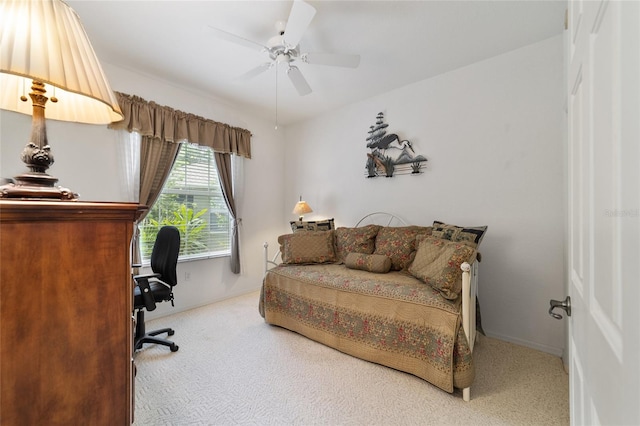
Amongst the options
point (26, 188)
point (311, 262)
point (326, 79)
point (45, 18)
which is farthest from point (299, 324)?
point (326, 79)

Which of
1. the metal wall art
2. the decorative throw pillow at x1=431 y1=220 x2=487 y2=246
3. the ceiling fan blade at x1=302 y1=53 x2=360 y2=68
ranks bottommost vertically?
the decorative throw pillow at x1=431 y1=220 x2=487 y2=246

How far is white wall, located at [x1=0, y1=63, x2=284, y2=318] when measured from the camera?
243 cm

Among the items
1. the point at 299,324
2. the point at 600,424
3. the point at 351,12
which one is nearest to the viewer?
the point at 600,424

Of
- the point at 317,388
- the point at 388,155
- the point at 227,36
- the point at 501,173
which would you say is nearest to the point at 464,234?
the point at 501,173

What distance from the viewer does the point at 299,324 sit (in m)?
2.60

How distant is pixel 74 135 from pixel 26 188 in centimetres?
254

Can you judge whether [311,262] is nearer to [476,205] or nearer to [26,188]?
[476,205]

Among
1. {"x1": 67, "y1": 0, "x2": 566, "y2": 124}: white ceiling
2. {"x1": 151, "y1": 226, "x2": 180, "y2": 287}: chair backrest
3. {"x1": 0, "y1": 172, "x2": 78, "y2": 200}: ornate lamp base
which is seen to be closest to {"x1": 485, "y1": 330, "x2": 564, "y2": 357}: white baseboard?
{"x1": 67, "y1": 0, "x2": 566, "y2": 124}: white ceiling

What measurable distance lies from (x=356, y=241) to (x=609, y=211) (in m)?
2.61

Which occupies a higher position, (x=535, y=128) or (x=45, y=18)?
(x=535, y=128)

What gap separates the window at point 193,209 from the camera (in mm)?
3146

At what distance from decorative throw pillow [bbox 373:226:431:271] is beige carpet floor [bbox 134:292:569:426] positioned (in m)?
1.00

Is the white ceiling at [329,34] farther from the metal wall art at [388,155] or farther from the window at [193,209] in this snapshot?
the window at [193,209]

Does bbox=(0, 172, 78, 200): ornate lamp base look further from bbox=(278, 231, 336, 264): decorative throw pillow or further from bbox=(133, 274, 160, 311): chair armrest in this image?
bbox=(278, 231, 336, 264): decorative throw pillow
